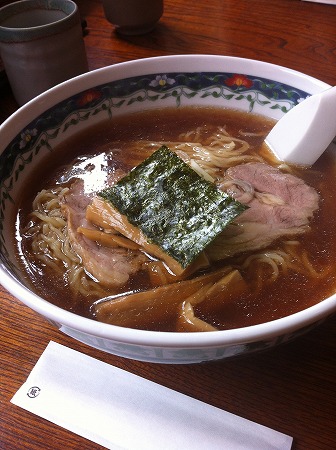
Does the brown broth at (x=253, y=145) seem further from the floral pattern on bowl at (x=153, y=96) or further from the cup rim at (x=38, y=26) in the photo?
the cup rim at (x=38, y=26)

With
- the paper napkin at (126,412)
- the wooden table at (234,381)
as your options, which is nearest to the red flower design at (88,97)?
the wooden table at (234,381)

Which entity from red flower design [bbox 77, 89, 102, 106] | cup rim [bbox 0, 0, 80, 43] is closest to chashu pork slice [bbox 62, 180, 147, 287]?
red flower design [bbox 77, 89, 102, 106]

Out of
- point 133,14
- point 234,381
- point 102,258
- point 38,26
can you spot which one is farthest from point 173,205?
point 133,14

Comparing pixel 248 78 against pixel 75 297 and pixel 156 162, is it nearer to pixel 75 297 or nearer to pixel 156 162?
pixel 156 162

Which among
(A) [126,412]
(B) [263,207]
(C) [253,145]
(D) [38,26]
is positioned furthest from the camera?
(D) [38,26]

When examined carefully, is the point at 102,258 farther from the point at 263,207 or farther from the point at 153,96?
the point at 153,96

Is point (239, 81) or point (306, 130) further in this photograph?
point (239, 81)
